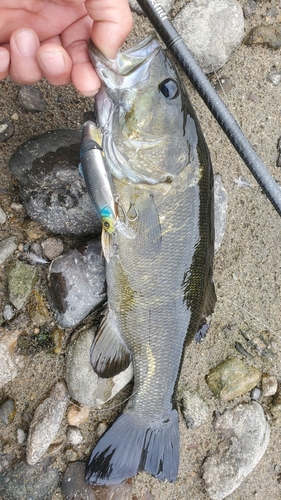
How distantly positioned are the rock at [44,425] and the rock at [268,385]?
143cm

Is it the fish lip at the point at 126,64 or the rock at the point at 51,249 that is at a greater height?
the fish lip at the point at 126,64

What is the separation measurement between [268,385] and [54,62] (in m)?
2.58

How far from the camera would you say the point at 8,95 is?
293 centimetres

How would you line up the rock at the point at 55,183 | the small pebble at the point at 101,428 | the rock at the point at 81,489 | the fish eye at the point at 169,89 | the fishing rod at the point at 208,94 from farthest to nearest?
the small pebble at the point at 101,428 → the rock at the point at 81,489 → the rock at the point at 55,183 → the fishing rod at the point at 208,94 → the fish eye at the point at 169,89

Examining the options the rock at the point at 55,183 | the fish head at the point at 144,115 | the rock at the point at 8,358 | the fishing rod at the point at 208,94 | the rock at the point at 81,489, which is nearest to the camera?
the fish head at the point at 144,115

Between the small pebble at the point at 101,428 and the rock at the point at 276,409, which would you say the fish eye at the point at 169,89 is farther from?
the rock at the point at 276,409

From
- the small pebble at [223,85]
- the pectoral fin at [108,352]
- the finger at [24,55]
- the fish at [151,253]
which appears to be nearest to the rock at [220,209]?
the fish at [151,253]

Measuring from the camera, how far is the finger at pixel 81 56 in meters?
2.15

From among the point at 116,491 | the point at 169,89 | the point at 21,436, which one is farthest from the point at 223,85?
the point at 116,491

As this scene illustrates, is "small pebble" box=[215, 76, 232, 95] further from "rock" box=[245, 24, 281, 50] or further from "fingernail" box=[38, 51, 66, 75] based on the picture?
"fingernail" box=[38, 51, 66, 75]

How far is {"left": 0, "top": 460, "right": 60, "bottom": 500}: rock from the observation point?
9.47 ft

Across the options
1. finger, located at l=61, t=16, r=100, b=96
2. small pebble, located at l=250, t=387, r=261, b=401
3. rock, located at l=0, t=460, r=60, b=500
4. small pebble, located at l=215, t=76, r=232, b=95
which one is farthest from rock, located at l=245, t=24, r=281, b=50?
rock, located at l=0, t=460, r=60, b=500

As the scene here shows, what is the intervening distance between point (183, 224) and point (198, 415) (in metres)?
1.48

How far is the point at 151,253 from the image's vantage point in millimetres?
2572
